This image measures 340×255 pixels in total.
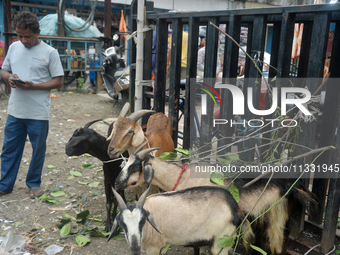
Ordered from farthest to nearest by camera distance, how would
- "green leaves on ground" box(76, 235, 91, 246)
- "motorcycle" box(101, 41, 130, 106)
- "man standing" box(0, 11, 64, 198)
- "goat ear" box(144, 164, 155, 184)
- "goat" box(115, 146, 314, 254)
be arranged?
1. "motorcycle" box(101, 41, 130, 106)
2. "man standing" box(0, 11, 64, 198)
3. "green leaves on ground" box(76, 235, 91, 246)
4. "goat ear" box(144, 164, 155, 184)
5. "goat" box(115, 146, 314, 254)

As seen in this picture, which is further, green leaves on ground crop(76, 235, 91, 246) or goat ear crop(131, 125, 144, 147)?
goat ear crop(131, 125, 144, 147)

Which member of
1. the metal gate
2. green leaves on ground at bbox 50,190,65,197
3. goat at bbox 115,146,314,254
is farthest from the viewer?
green leaves on ground at bbox 50,190,65,197

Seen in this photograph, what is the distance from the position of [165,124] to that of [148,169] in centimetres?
146

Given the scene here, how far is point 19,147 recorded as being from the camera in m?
4.52

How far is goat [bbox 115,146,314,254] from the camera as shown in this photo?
298cm

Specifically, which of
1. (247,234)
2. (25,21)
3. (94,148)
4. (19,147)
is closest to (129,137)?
(94,148)

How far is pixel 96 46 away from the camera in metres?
12.2

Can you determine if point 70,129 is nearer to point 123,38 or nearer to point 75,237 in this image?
point 75,237

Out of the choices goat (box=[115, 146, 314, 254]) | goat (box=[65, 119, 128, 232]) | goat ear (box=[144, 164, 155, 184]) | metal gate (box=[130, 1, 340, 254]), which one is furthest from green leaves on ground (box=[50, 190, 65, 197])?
goat ear (box=[144, 164, 155, 184])

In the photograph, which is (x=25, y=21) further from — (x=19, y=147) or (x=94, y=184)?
(x=94, y=184)

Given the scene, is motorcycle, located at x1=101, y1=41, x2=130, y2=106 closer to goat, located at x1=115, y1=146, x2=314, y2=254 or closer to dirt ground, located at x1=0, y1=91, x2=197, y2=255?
dirt ground, located at x1=0, y1=91, x2=197, y2=255

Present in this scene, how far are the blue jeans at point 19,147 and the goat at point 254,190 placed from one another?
1.87m

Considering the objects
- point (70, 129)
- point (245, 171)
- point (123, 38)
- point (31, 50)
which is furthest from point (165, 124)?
point (123, 38)

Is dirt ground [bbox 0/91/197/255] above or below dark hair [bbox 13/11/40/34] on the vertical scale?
below
